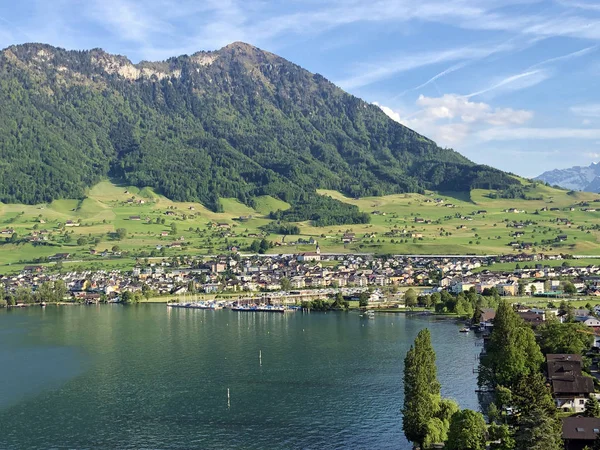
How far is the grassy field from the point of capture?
13512cm

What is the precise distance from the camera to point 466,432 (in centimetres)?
3017

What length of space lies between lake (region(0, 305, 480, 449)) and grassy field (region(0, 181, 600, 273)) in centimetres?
5652

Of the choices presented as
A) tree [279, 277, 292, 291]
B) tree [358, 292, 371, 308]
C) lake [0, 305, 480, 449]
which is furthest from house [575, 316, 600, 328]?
tree [279, 277, 292, 291]

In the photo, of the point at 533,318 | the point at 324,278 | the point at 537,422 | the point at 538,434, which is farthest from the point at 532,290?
the point at 538,434

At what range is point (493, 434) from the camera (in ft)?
105

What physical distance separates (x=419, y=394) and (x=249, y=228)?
135 metres

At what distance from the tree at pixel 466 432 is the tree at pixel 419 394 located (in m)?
2.23

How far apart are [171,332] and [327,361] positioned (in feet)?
72.4

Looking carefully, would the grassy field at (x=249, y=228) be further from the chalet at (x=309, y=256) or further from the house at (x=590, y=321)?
the house at (x=590, y=321)

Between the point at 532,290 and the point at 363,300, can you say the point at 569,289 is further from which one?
the point at 363,300

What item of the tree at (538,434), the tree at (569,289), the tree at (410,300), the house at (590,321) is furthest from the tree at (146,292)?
the tree at (538,434)

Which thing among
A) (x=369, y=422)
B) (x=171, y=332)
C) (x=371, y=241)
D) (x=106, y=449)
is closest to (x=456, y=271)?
(x=371, y=241)

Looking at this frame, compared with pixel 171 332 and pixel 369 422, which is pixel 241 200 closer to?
pixel 171 332

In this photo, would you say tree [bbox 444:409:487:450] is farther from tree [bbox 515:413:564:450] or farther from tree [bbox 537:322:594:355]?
tree [bbox 537:322:594:355]
